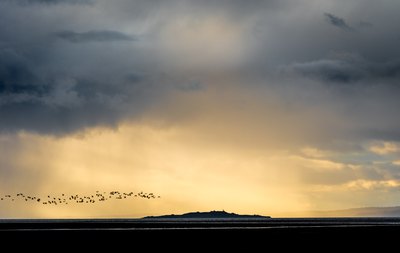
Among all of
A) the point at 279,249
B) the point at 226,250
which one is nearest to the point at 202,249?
the point at 226,250

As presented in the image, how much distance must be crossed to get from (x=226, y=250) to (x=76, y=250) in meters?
17.6

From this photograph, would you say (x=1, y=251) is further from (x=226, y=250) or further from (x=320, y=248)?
(x=320, y=248)

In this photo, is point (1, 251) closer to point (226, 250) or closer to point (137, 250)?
point (137, 250)

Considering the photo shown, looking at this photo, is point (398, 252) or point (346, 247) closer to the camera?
point (398, 252)

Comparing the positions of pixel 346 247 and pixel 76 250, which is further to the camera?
pixel 346 247

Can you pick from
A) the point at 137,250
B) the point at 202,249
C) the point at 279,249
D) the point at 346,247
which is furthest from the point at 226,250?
the point at 346,247

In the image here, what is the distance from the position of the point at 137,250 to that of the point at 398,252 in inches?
1166

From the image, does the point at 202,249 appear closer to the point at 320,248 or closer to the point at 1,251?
the point at 320,248

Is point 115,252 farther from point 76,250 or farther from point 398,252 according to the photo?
point 398,252

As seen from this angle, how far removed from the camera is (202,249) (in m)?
49.9

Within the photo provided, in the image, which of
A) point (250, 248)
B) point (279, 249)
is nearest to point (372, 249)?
point (279, 249)

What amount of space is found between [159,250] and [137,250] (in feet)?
8.49

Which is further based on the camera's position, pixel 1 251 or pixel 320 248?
pixel 320 248

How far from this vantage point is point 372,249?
5041 centimetres
